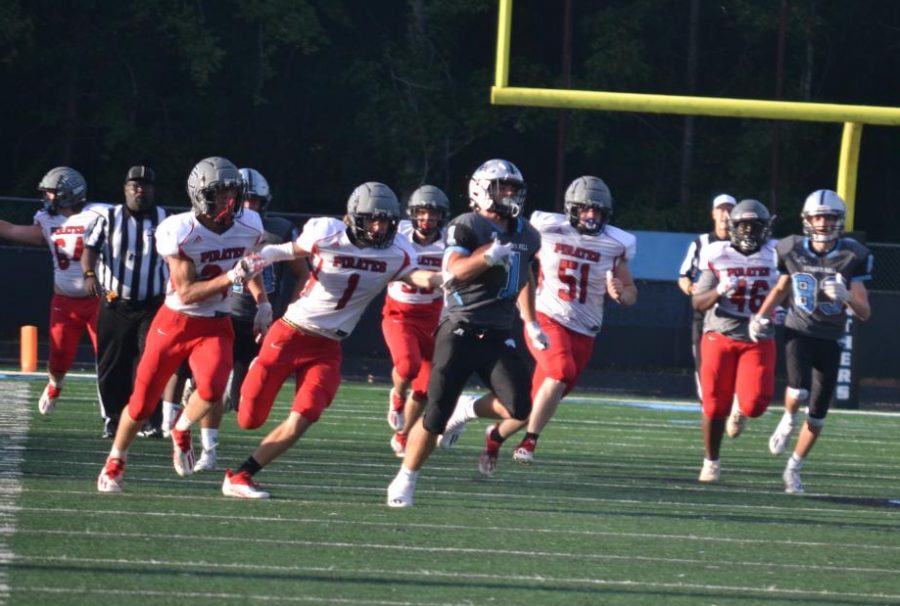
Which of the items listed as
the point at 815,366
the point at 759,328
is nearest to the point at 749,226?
the point at 759,328

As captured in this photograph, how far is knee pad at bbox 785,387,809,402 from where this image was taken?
9406 millimetres

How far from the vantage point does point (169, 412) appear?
31.8 feet

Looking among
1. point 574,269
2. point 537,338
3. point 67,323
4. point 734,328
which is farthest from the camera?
point 67,323

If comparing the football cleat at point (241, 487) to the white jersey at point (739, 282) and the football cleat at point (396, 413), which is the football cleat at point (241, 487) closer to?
the football cleat at point (396, 413)

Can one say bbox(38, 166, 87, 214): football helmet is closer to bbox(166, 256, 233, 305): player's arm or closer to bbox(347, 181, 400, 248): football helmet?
bbox(166, 256, 233, 305): player's arm

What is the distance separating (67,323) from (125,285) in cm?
133

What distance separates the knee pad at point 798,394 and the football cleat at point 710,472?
60 cm

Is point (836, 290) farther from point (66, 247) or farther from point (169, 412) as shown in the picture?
point (66, 247)

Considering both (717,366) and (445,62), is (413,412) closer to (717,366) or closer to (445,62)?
(717,366)

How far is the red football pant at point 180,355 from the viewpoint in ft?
24.4

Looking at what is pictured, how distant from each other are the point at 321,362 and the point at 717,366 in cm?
268

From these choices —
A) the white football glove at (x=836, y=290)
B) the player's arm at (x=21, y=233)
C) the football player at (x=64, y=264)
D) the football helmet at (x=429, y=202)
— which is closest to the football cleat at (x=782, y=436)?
the white football glove at (x=836, y=290)

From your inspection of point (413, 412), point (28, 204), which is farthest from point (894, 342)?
point (413, 412)

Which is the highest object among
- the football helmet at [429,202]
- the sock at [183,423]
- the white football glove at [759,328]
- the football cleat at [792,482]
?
the football helmet at [429,202]
